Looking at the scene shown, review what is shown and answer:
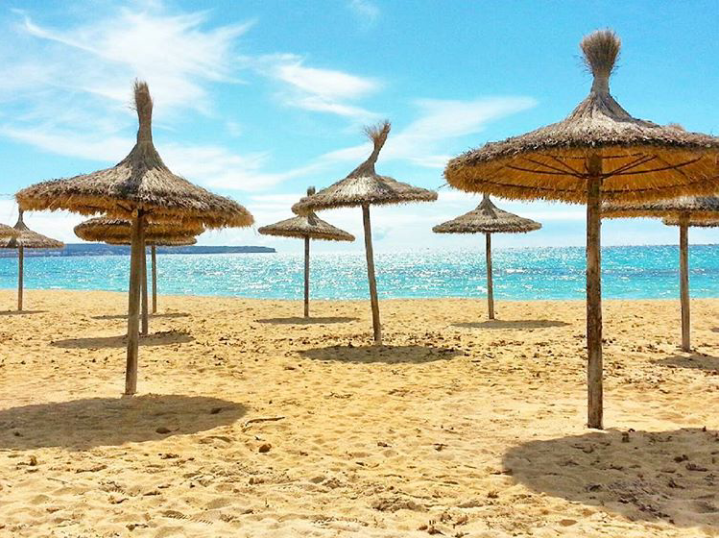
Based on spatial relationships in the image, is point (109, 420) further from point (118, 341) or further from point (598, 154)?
point (118, 341)

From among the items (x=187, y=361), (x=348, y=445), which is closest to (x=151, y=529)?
(x=348, y=445)

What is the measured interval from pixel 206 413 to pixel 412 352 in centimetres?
391

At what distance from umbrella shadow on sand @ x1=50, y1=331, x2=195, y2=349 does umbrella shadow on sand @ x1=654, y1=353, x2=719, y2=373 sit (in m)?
7.14

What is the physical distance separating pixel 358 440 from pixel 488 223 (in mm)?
8993

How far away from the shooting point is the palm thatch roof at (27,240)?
16.8 m

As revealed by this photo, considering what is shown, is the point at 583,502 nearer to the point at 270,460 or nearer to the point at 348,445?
the point at 348,445

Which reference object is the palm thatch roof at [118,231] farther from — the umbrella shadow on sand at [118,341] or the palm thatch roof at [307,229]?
the umbrella shadow on sand at [118,341]

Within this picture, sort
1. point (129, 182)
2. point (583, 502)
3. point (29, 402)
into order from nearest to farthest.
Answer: point (583, 502) < point (129, 182) < point (29, 402)

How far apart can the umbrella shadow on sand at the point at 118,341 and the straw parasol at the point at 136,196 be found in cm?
381

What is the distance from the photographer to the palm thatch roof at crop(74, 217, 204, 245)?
11608mm

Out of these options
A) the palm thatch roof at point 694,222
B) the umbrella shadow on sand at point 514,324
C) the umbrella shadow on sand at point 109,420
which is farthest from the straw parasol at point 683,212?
the umbrella shadow on sand at point 109,420

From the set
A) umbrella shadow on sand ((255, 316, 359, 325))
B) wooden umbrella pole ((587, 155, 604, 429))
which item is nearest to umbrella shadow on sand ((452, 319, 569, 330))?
umbrella shadow on sand ((255, 316, 359, 325))

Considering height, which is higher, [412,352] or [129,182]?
[129,182]

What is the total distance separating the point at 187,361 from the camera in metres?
8.51
